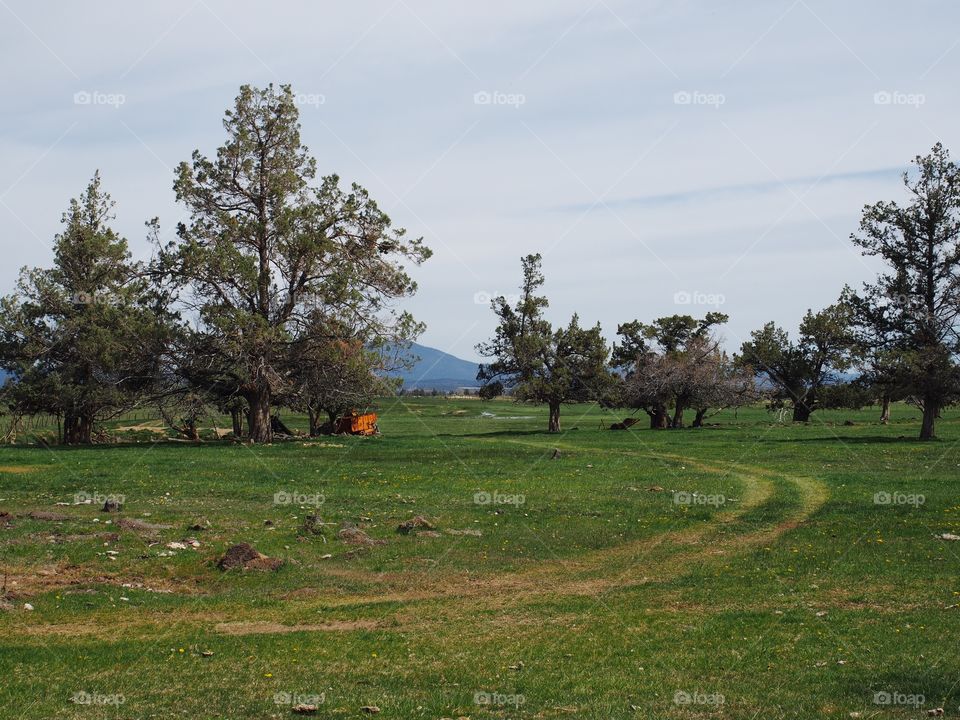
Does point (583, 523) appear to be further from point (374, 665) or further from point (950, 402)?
point (950, 402)

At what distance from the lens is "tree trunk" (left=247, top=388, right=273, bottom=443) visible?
56.7 meters

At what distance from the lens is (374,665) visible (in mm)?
14594

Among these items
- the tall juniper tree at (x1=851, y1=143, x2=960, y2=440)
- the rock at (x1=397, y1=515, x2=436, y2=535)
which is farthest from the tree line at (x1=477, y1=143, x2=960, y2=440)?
the rock at (x1=397, y1=515, x2=436, y2=535)

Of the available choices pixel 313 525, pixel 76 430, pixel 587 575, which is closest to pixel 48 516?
pixel 313 525

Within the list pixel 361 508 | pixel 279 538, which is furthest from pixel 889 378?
pixel 279 538

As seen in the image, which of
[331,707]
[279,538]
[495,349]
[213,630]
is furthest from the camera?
[495,349]

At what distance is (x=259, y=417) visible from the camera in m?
56.9

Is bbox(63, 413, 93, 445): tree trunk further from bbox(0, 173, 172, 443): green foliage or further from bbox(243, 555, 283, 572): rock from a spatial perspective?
bbox(243, 555, 283, 572): rock

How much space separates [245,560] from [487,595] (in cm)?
576

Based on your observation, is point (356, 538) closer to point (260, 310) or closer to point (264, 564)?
point (264, 564)

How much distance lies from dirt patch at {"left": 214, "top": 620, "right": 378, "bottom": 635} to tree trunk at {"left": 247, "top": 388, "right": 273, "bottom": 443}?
40.1m

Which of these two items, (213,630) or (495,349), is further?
(495,349)

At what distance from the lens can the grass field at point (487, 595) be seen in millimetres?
13031

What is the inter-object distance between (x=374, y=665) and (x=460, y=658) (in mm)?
1401
